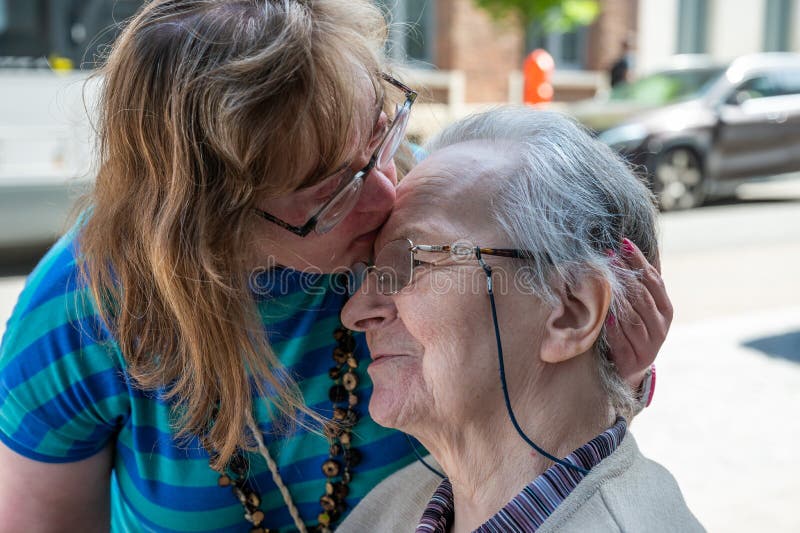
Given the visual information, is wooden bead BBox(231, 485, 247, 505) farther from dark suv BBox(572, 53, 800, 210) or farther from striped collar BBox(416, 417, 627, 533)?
dark suv BBox(572, 53, 800, 210)

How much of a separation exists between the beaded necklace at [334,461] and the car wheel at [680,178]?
27.5 ft

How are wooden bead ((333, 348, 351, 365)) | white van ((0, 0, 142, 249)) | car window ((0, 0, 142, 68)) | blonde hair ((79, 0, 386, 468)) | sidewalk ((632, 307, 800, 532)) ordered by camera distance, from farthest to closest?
car window ((0, 0, 142, 68)) → white van ((0, 0, 142, 249)) → sidewalk ((632, 307, 800, 532)) → wooden bead ((333, 348, 351, 365)) → blonde hair ((79, 0, 386, 468))

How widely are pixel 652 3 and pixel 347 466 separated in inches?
668

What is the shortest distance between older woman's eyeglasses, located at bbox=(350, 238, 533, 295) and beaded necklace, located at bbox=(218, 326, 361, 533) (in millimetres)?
205

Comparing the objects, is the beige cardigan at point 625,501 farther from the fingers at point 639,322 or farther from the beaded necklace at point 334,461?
the beaded necklace at point 334,461

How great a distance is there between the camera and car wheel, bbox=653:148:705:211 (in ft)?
32.4

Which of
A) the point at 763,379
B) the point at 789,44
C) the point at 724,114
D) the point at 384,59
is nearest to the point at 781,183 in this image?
the point at 724,114

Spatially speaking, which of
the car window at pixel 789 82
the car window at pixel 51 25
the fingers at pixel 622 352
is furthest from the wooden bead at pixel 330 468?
the car window at pixel 789 82

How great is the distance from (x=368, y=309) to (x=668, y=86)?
32.3ft

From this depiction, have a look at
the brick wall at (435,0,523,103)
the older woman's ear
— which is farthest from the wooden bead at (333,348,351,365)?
the brick wall at (435,0,523,103)

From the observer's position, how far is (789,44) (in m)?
19.4

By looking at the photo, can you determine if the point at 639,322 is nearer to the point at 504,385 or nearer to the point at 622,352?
the point at 622,352

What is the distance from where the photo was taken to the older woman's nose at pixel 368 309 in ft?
6.10

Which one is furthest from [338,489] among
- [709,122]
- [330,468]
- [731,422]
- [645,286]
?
[709,122]
